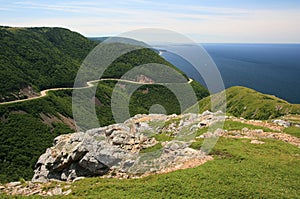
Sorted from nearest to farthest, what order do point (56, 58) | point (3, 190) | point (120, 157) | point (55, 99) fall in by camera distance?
1. point (3, 190)
2. point (120, 157)
3. point (55, 99)
4. point (56, 58)

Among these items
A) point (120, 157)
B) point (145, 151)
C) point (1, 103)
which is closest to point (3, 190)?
point (120, 157)

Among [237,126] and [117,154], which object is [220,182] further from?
[237,126]

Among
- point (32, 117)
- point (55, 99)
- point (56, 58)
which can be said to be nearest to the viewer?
point (32, 117)

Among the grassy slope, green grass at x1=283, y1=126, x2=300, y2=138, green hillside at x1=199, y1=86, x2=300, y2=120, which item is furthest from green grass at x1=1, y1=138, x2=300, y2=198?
green hillside at x1=199, y1=86, x2=300, y2=120

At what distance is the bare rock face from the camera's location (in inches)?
1029

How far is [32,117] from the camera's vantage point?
322ft

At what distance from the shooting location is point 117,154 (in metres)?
27.5

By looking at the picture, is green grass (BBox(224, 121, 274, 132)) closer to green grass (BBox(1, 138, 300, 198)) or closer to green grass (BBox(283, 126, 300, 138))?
green grass (BBox(283, 126, 300, 138))

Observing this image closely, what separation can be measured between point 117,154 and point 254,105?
247 feet

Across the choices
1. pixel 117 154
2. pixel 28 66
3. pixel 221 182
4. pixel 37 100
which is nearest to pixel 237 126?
pixel 221 182

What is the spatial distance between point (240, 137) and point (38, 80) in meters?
129

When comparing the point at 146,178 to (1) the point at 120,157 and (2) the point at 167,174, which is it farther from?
(1) the point at 120,157

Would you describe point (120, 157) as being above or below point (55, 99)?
above

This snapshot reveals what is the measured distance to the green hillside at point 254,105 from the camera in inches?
3078
